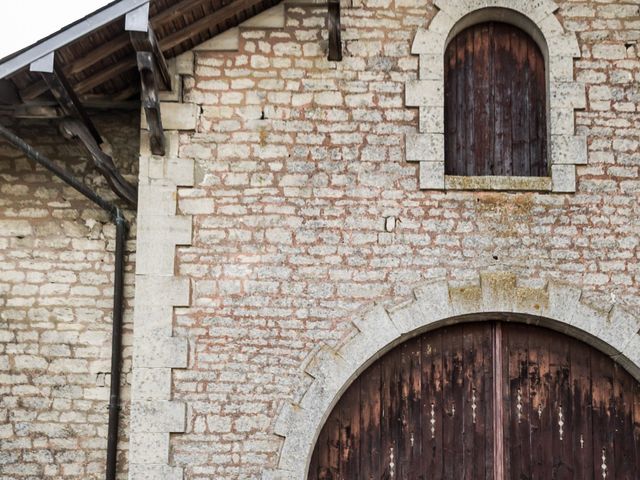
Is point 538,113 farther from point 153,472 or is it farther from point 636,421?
point 153,472

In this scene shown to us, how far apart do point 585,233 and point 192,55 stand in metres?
3.19

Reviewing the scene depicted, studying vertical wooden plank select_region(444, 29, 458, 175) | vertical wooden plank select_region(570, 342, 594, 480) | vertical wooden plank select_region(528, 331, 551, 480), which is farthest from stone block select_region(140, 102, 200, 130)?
vertical wooden plank select_region(570, 342, 594, 480)

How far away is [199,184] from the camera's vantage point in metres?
6.43

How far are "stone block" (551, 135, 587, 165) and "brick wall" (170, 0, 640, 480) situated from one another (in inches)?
4.1

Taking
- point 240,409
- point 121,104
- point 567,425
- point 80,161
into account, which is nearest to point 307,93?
point 121,104

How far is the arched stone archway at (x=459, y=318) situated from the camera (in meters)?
6.18

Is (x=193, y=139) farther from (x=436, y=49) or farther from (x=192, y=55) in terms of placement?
(x=436, y=49)

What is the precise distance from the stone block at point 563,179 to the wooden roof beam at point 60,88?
3.44 meters

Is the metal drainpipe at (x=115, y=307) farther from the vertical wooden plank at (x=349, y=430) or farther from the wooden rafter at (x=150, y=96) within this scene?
the vertical wooden plank at (x=349, y=430)

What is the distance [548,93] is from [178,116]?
110 inches

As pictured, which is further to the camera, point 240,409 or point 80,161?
point 80,161

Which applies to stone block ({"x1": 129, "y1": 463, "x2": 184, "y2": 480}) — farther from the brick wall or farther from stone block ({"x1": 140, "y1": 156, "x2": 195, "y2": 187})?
stone block ({"x1": 140, "y1": 156, "x2": 195, "y2": 187})

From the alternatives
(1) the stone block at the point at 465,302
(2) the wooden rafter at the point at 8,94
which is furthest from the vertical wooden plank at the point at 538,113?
(2) the wooden rafter at the point at 8,94

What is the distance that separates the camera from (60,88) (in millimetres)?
5977
